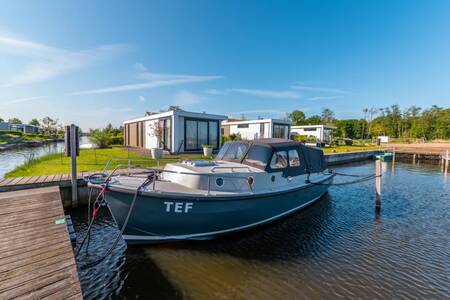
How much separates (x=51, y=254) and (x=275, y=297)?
3480 millimetres

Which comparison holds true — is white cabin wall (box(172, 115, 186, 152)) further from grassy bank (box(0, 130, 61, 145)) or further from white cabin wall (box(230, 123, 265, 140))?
grassy bank (box(0, 130, 61, 145))

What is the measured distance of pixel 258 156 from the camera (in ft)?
20.3

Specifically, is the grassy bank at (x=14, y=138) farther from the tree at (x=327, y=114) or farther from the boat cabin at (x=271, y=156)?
the tree at (x=327, y=114)

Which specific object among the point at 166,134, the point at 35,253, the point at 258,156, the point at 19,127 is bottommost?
the point at 35,253

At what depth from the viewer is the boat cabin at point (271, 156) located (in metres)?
6.09

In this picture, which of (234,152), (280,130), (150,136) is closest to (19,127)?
(150,136)

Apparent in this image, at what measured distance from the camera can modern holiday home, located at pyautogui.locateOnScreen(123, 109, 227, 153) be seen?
1622 centimetres

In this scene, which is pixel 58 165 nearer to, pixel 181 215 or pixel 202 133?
pixel 181 215

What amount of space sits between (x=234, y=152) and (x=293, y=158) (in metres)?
1.78

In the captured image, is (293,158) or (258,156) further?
(293,158)

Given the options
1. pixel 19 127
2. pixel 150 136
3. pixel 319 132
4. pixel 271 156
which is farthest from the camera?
pixel 19 127

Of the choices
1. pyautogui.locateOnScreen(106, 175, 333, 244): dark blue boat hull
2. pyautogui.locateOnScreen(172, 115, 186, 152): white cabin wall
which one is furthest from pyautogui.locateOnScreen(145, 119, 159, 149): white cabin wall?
pyautogui.locateOnScreen(106, 175, 333, 244): dark blue boat hull

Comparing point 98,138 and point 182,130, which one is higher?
point 182,130

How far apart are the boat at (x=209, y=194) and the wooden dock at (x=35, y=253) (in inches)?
43.4
